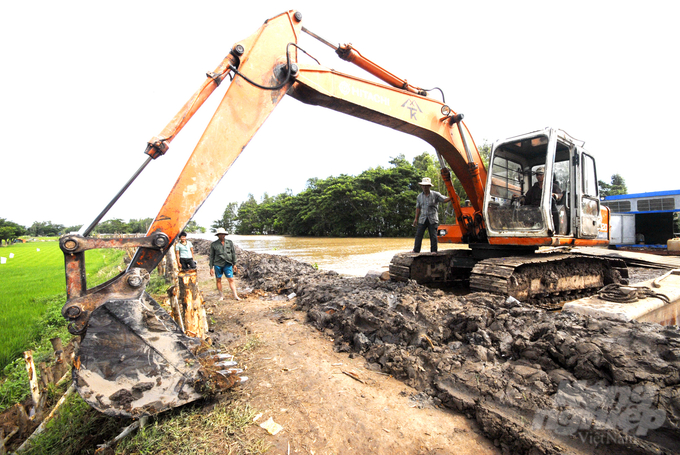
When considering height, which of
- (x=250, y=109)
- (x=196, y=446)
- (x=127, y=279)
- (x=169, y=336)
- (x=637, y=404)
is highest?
(x=250, y=109)

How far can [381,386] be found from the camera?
283 centimetres

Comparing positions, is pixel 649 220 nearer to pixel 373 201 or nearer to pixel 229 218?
pixel 373 201

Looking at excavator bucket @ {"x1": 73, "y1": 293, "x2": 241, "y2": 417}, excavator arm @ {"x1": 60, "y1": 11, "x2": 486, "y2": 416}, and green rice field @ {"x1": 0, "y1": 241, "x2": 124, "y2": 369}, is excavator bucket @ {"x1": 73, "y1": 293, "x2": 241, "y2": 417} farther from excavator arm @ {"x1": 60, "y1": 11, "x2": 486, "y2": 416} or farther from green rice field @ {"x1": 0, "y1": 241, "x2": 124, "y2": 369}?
green rice field @ {"x1": 0, "y1": 241, "x2": 124, "y2": 369}

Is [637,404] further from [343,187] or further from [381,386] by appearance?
[343,187]

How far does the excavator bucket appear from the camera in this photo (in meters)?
2.18

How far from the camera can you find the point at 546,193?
4770 millimetres

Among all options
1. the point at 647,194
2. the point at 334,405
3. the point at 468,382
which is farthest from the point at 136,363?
the point at 647,194

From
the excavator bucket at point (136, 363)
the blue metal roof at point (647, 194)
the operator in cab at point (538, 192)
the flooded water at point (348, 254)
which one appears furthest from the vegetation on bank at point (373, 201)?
the excavator bucket at point (136, 363)

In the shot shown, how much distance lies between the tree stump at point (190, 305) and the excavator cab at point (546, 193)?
15.0 ft

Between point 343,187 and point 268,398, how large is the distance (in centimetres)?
3720

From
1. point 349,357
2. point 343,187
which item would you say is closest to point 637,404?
point 349,357

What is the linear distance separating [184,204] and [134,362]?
1311 mm

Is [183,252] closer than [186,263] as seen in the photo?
Yes

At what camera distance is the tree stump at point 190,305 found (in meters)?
3.76
